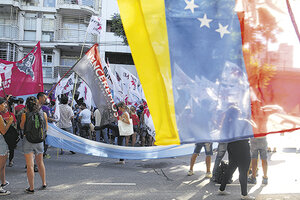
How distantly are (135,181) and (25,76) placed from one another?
16.1 ft

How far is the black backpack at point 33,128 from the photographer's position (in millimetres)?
4917

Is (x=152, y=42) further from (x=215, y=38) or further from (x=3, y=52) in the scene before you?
(x=3, y=52)

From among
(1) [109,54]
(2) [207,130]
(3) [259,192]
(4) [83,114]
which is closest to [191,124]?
(2) [207,130]

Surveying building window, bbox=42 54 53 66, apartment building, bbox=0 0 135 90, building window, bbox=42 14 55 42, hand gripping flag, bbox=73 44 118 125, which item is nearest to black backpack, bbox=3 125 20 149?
hand gripping flag, bbox=73 44 118 125

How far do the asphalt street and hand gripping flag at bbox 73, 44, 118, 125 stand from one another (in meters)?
1.42

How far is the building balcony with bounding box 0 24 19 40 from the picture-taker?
25.4 meters

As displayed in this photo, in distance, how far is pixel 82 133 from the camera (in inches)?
451

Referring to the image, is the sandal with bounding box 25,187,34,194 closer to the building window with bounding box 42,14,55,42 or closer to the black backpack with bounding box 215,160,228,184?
the black backpack with bounding box 215,160,228,184

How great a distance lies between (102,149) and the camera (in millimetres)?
7328

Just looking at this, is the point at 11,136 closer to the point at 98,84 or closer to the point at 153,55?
the point at 98,84

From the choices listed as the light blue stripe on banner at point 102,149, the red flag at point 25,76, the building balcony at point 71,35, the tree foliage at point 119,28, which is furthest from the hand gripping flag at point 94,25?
the building balcony at point 71,35

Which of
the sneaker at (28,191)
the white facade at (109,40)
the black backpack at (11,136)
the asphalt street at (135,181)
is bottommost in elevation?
the asphalt street at (135,181)

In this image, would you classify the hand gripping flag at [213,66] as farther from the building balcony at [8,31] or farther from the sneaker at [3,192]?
the building balcony at [8,31]

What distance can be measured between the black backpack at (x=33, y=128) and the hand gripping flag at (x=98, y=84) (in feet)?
9.47
